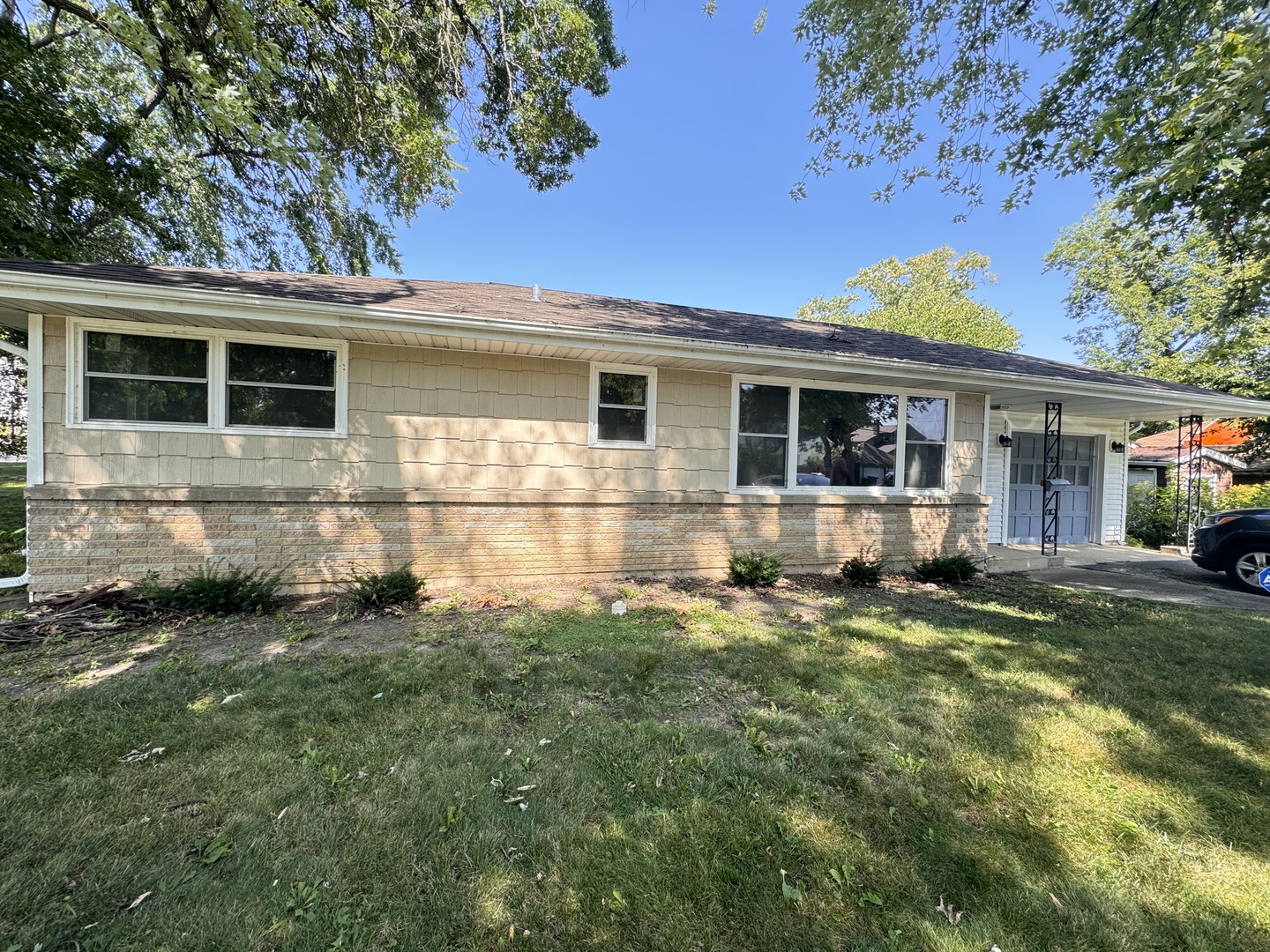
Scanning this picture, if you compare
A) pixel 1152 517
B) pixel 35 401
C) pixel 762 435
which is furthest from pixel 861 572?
pixel 1152 517

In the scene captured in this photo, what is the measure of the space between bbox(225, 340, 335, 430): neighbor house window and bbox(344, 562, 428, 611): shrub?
181cm

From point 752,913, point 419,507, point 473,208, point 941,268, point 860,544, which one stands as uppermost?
point 941,268

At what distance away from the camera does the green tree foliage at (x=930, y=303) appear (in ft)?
83.3

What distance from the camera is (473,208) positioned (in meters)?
11.7

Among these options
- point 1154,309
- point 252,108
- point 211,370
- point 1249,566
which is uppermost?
point 1154,309

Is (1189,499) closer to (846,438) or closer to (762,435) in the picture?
(846,438)

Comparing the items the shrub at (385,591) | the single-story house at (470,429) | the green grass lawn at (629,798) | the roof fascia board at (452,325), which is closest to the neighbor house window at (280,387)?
the single-story house at (470,429)

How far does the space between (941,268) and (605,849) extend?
1329 inches

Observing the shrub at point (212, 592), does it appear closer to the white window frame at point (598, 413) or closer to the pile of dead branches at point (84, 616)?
the pile of dead branches at point (84, 616)

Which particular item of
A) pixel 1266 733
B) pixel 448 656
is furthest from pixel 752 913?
pixel 1266 733

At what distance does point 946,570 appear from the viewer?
6.66m

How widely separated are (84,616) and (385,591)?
7.96 ft

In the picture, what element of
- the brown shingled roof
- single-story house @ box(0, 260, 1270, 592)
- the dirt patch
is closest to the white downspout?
single-story house @ box(0, 260, 1270, 592)

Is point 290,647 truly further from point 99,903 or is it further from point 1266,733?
point 1266,733
